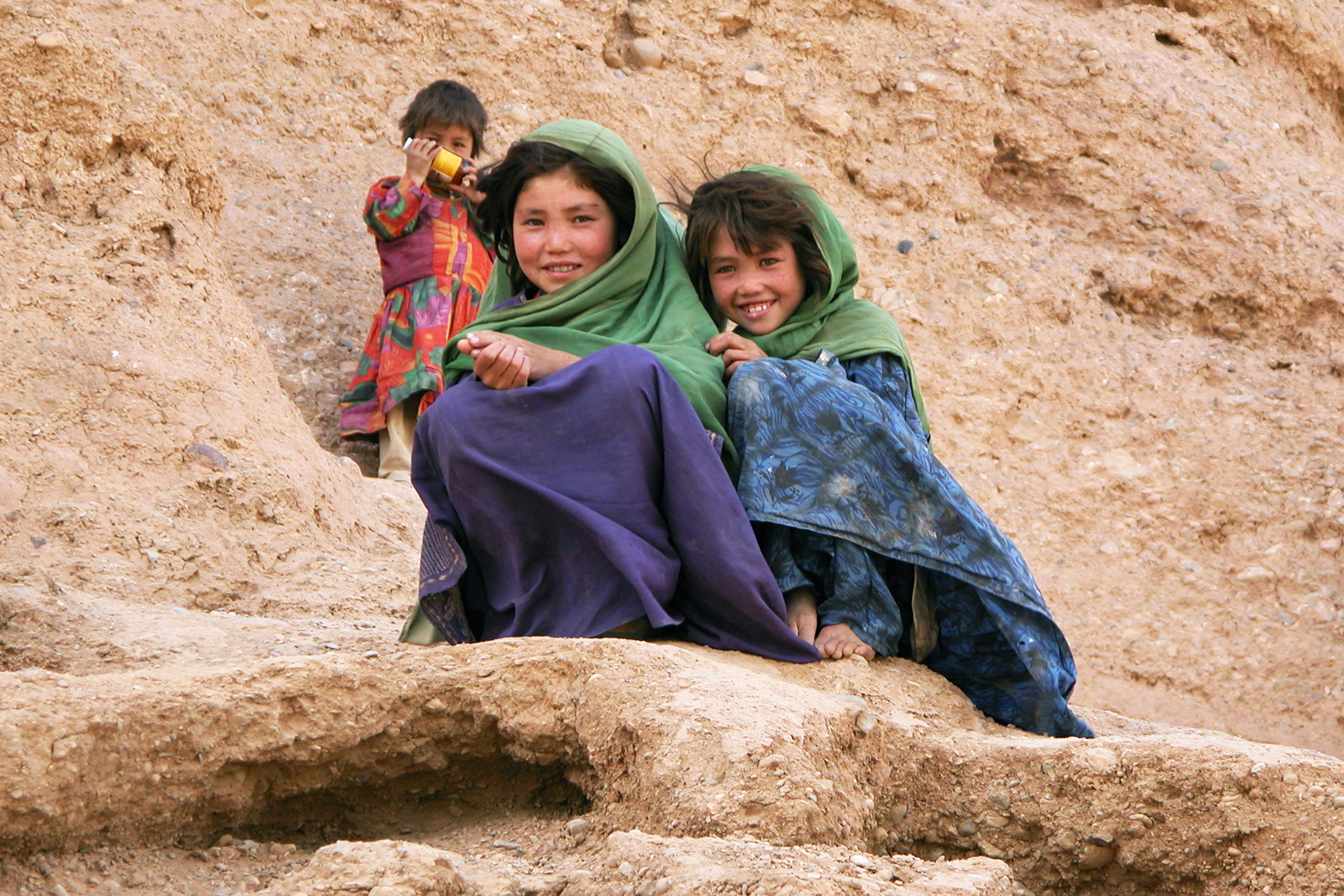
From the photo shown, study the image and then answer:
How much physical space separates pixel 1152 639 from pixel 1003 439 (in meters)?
1.09

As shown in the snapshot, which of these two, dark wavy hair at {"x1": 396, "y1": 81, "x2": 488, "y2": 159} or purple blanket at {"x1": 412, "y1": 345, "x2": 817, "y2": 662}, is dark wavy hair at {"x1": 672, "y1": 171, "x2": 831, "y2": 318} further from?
dark wavy hair at {"x1": 396, "y1": 81, "x2": 488, "y2": 159}

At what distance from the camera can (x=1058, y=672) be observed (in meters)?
2.88

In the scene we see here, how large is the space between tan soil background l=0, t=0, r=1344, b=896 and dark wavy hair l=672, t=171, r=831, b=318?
90 cm

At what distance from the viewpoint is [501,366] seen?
280 centimetres

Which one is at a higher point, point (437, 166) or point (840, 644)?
point (437, 166)

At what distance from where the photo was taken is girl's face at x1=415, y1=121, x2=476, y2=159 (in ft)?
18.3

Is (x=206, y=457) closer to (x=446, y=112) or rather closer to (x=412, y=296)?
(x=412, y=296)

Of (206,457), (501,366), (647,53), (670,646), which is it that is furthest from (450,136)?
(670,646)

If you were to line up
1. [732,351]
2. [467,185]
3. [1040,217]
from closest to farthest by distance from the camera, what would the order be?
[732,351] → [467,185] → [1040,217]

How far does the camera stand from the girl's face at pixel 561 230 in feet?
10.3

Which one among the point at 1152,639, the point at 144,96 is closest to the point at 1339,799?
the point at 144,96

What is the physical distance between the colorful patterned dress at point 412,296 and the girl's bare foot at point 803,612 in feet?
9.23

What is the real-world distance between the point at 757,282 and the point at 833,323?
0.19 meters

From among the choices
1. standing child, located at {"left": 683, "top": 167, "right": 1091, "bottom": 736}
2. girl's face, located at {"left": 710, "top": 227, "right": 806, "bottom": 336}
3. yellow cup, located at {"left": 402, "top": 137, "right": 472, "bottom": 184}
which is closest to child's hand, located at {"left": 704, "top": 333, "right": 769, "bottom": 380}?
standing child, located at {"left": 683, "top": 167, "right": 1091, "bottom": 736}
